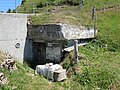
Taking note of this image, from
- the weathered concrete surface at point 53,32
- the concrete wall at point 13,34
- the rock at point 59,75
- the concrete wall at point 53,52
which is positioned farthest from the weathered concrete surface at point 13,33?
the rock at point 59,75

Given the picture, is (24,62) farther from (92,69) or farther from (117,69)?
(117,69)

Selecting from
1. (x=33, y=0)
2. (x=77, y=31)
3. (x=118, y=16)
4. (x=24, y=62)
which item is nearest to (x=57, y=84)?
(x=24, y=62)

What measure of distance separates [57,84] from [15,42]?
3.35 metres

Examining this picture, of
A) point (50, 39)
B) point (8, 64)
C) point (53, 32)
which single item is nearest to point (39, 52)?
point (50, 39)

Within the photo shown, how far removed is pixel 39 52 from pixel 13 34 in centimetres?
208

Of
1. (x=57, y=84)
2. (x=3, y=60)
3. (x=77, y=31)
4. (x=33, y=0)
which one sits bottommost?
(x=57, y=84)

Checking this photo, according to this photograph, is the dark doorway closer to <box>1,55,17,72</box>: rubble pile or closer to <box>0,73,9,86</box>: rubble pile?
<box>1,55,17,72</box>: rubble pile

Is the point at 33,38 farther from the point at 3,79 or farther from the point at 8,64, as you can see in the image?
the point at 3,79

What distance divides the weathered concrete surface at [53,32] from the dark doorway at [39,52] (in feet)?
2.15

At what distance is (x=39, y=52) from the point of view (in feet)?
53.6

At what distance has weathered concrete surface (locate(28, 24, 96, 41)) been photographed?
49.7 feet

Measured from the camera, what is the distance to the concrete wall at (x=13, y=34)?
46.8 feet

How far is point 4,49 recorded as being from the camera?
47.0 ft

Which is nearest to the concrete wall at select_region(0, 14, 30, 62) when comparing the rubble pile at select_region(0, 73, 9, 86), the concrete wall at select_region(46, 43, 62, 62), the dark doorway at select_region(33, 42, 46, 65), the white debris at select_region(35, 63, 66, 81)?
the dark doorway at select_region(33, 42, 46, 65)
